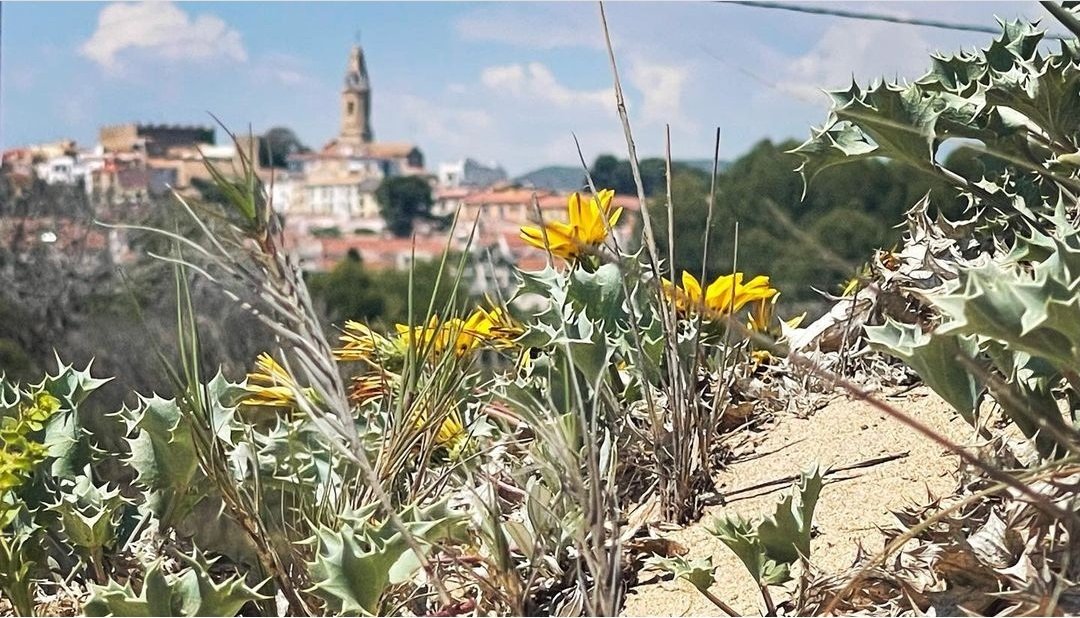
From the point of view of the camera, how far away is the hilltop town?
1.86m

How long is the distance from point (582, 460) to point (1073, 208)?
712mm

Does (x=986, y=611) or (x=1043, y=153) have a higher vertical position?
(x=1043, y=153)

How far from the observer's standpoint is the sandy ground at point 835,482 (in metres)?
1.44

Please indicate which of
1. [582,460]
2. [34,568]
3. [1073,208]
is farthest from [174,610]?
[1073,208]

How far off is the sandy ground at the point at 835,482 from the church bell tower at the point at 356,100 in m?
112

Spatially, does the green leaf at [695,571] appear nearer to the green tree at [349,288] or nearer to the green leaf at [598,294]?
the green leaf at [598,294]

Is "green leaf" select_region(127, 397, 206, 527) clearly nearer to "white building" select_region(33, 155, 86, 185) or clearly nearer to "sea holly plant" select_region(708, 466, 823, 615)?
"sea holly plant" select_region(708, 466, 823, 615)

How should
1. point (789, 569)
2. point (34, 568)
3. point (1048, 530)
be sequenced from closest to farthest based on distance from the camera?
point (1048, 530) → point (789, 569) → point (34, 568)

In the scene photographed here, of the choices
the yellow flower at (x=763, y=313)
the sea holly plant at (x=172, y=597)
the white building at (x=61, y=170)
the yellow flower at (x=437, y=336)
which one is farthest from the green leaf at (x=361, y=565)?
the white building at (x=61, y=170)

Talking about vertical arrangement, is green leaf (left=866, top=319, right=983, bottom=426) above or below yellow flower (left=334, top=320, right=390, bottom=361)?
above

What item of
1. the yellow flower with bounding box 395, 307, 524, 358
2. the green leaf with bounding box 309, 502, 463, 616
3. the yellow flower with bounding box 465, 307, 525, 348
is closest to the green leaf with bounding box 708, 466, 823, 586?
the green leaf with bounding box 309, 502, 463, 616

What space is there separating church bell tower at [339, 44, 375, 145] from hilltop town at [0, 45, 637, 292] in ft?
0.33

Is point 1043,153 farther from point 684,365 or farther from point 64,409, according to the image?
point 64,409

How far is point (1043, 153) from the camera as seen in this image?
1740 mm
